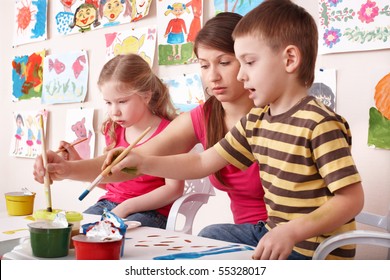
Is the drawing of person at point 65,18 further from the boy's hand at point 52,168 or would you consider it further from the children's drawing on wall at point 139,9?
the boy's hand at point 52,168

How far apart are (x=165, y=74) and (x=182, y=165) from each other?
34.4 inches

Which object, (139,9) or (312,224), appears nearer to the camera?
(312,224)

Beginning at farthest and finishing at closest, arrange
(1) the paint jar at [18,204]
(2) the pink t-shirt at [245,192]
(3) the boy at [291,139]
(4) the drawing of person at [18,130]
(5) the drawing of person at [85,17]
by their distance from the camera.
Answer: (4) the drawing of person at [18,130]
(5) the drawing of person at [85,17]
(2) the pink t-shirt at [245,192]
(1) the paint jar at [18,204]
(3) the boy at [291,139]

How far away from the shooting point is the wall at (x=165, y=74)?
1.32m

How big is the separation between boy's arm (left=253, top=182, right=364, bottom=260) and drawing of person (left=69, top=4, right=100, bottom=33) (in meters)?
1.58

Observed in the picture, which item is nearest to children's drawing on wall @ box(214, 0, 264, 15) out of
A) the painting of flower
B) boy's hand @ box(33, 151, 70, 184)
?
the painting of flower

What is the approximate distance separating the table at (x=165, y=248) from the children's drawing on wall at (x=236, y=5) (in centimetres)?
94

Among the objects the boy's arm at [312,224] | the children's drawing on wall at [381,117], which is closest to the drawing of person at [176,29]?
the children's drawing on wall at [381,117]

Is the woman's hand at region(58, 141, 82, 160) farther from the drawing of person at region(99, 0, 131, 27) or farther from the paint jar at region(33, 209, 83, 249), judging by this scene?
the drawing of person at region(99, 0, 131, 27)

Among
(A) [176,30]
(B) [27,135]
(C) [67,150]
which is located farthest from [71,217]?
(B) [27,135]

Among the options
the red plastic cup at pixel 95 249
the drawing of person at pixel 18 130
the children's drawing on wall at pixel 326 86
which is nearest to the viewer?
the red plastic cup at pixel 95 249

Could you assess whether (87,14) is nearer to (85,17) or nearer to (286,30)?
(85,17)

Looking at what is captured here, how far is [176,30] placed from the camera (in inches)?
→ 70.8

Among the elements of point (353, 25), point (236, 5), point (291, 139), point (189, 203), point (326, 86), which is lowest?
point (189, 203)
